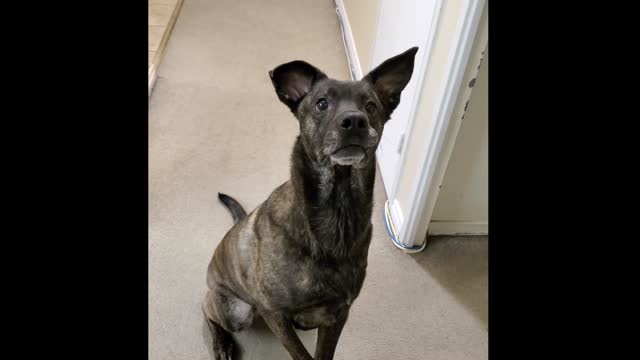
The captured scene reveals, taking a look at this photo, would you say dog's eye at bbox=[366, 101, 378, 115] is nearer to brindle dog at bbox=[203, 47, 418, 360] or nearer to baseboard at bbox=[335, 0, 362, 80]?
brindle dog at bbox=[203, 47, 418, 360]

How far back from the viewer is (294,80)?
108cm

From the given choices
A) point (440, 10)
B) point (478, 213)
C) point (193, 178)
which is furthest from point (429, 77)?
point (193, 178)

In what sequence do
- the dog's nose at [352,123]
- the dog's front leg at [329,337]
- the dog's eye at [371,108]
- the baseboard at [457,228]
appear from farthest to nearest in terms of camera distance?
the baseboard at [457,228] < the dog's front leg at [329,337] < the dog's eye at [371,108] < the dog's nose at [352,123]

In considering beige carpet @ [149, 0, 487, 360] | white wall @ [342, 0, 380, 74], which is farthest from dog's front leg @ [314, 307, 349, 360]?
white wall @ [342, 0, 380, 74]

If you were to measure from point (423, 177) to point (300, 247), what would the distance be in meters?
0.75

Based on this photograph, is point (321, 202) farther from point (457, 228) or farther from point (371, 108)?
→ point (457, 228)

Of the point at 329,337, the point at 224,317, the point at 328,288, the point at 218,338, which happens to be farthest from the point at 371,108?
the point at 218,338

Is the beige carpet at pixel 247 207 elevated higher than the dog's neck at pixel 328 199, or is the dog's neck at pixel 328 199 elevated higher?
the dog's neck at pixel 328 199

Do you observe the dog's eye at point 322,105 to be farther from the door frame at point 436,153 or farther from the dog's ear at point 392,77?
the door frame at point 436,153

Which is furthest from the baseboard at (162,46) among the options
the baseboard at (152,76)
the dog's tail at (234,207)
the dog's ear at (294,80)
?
the dog's ear at (294,80)

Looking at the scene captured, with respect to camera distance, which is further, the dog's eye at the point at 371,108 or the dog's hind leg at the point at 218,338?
the dog's hind leg at the point at 218,338

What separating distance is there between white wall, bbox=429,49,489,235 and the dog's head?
39 cm

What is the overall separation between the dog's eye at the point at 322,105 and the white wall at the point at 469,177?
0.59 meters

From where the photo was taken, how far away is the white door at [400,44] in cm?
154
